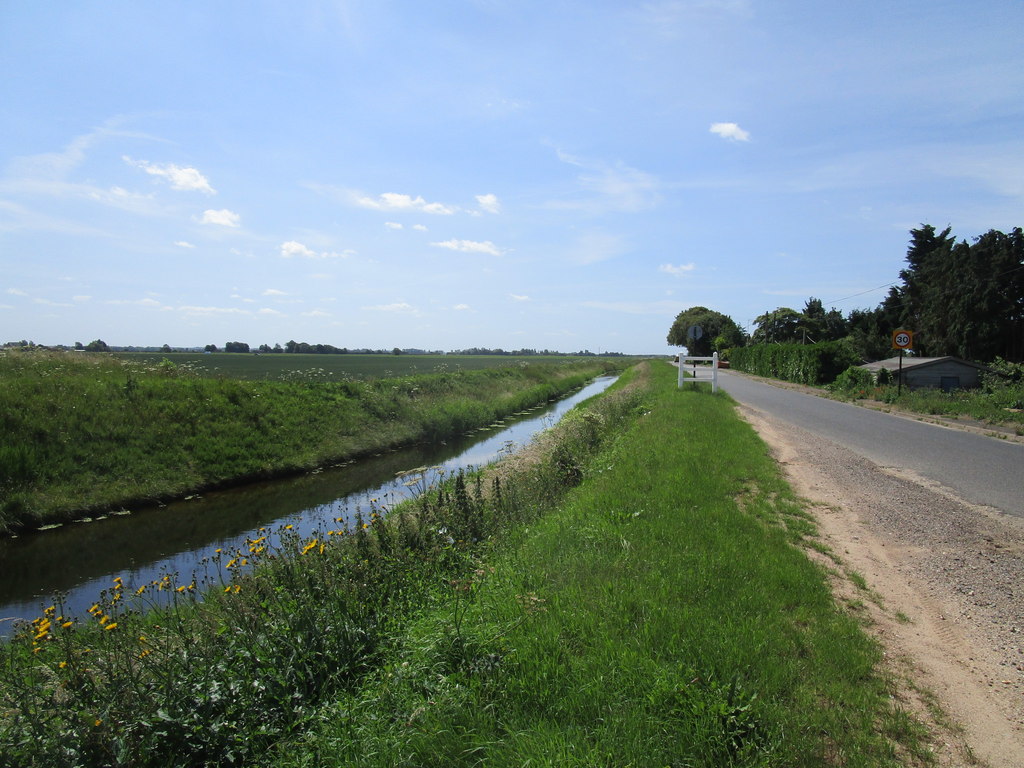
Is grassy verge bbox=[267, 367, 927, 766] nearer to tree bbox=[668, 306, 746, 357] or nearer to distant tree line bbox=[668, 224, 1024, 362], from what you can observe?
distant tree line bbox=[668, 224, 1024, 362]

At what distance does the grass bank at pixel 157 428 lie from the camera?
485 inches

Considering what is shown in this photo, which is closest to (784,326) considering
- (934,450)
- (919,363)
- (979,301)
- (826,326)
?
(826,326)

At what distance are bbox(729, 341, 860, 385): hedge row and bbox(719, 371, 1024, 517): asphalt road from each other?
1575cm

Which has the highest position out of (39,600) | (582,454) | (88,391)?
(88,391)

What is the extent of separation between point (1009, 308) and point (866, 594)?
157 feet

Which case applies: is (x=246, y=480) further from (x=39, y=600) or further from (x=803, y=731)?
(x=803, y=731)

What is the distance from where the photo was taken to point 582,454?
40.8 feet

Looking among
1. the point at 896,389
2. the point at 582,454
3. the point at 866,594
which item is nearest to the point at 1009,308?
the point at 896,389

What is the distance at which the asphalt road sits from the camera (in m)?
8.28

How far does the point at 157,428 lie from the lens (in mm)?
15438

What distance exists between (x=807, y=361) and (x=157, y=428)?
36043mm

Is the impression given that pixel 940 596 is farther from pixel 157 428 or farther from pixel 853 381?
pixel 853 381

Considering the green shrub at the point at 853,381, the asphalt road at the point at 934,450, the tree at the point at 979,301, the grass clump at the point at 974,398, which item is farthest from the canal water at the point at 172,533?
the tree at the point at 979,301

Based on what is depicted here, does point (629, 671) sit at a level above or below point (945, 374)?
below
